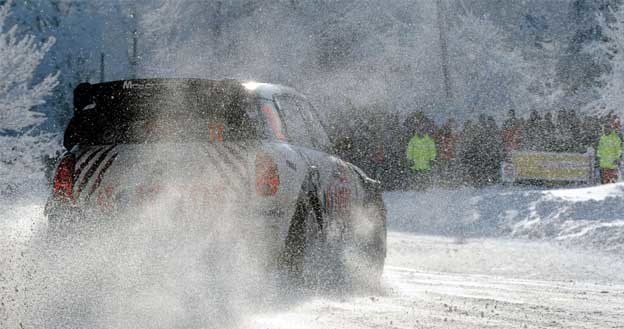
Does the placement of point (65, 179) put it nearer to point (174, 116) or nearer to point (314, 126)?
point (174, 116)

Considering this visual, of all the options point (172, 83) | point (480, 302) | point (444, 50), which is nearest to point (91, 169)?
point (172, 83)

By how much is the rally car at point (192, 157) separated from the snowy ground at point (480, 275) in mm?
519

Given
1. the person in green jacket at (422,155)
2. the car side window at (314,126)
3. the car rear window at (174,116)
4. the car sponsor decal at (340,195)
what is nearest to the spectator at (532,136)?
the person in green jacket at (422,155)

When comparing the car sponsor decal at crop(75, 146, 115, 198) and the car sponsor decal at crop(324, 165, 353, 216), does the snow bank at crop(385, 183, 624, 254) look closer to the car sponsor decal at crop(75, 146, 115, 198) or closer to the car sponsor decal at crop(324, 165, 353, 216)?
the car sponsor decal at crop(324, 165, 353, 216)

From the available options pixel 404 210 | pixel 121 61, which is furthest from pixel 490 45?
pixel 121 61

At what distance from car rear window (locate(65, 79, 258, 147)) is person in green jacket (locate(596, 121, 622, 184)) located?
19.3 metres

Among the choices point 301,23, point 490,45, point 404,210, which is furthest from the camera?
point 301,23

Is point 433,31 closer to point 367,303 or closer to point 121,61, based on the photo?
point 367,303

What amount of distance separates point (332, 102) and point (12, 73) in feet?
82.5

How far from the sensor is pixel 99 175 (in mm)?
5750

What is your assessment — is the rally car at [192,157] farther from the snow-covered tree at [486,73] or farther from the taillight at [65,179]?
the snow-covered tree at [486,73]

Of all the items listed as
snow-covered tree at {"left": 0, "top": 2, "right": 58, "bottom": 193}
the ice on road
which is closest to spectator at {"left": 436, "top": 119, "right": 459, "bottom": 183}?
snow-covered tree at {"left": 0, "top": 2, "right": 58, "bottom": 193}

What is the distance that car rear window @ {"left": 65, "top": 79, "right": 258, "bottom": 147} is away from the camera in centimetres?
582

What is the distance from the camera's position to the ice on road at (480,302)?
5398 mm
